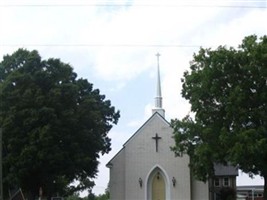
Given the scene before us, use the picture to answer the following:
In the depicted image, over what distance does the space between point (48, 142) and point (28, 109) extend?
339 centimetres

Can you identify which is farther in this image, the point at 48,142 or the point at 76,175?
the point at 76,175

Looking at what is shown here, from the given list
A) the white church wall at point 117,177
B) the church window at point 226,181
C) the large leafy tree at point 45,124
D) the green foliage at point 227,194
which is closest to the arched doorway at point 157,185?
the white church wall at point 117,177

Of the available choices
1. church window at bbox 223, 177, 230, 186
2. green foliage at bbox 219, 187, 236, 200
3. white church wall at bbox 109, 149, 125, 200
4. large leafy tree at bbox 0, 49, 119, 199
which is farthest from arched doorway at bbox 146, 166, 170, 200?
church window at bbox 223, 177, 230, 186

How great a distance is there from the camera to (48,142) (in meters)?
46.1

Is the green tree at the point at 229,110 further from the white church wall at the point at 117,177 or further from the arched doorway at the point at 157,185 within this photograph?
the white church wall at the point at 117,177

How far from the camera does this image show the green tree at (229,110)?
3875 centimetres

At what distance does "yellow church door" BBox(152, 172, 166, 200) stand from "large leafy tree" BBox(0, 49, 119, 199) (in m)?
5.49

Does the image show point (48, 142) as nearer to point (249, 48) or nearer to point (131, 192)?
point (131, 192)

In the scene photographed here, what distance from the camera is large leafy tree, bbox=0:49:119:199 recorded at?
46.3m

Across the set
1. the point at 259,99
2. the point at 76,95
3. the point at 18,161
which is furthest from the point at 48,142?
the point at 259,99

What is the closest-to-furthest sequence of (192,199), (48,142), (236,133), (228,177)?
(236,133) < (48,142) < (192,199) < (228,177)

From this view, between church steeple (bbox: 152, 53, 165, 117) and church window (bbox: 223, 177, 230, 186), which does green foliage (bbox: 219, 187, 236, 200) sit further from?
church window (bbox: 223, 177, 230, 186)

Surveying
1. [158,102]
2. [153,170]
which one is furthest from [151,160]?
[158,102]

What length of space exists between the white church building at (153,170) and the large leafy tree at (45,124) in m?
2.57
